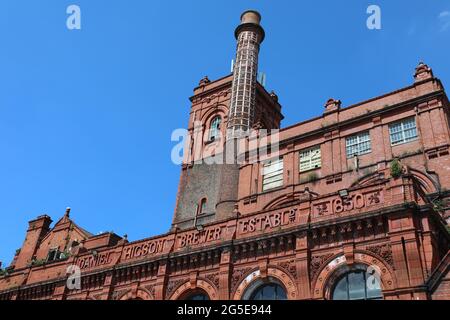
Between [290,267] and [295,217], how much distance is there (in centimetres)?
206

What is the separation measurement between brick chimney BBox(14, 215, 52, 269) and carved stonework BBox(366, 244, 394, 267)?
3372cm

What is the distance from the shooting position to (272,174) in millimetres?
31266

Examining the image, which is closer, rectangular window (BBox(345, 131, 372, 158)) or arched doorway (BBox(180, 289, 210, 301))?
arched doorway (BBox(180, 289, 210, 301))

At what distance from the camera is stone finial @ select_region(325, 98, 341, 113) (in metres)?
31.4

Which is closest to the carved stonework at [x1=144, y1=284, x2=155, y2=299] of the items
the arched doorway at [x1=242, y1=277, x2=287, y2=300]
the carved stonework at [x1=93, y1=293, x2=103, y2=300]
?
the carved stonework at [x1=93, y1=293, x2=103, y2=300]

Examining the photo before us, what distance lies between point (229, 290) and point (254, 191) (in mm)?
11792

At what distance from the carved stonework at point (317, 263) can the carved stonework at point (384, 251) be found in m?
1.56

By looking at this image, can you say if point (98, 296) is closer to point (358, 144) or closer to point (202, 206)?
point (202, 206)

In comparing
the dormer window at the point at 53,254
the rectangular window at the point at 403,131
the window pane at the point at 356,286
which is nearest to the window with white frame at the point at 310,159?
the rectangular window at the point at 403,131

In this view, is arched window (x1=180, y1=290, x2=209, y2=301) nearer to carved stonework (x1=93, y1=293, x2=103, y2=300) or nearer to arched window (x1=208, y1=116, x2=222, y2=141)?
carved stonework (x1=93, y1=293, x2=103, y2=300)

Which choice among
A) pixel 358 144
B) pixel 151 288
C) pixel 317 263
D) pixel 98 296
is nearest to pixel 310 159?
pixel 358 144
